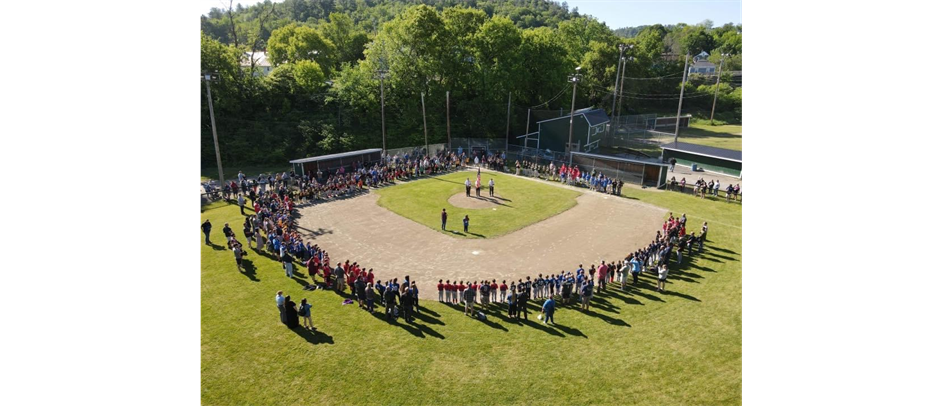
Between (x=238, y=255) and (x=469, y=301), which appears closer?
(x=469, y=301)

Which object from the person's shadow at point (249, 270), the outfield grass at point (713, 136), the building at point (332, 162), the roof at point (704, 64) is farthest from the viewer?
the roof at point (704, 64)

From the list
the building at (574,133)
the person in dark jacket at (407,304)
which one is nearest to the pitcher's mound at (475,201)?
the person in dark jacket at (407,304)

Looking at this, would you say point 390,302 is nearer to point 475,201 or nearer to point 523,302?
point 523,302

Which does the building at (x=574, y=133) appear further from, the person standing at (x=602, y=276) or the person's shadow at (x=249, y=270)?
the person's shadow at (x=249, y=270)

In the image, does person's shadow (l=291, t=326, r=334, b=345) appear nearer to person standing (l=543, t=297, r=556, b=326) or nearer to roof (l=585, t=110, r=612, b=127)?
person standing (l=543, t=297, r=556, b=326)

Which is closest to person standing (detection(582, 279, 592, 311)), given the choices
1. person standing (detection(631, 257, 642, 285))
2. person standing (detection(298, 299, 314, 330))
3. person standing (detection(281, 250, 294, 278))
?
person standing (detection(631, 257, 642, 285))

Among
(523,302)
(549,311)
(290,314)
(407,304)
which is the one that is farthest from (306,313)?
(549,311)

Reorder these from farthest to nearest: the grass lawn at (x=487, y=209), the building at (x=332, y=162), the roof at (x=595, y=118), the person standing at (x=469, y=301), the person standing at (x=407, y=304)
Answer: the roof at (x=595, y=118)
the building at (x=332, y=162)
the grass lawn at (x=487, y=209)
the person standing at (x=469, y=301)
the person standing at (x=407, y=304)
